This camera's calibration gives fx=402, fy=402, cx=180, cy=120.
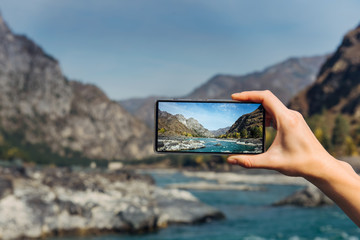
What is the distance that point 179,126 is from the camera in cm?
255

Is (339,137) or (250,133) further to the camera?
(339,137)

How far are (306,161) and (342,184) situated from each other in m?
0.17

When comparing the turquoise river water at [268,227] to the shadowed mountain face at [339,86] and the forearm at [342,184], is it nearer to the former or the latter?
the forearm at [342,184]

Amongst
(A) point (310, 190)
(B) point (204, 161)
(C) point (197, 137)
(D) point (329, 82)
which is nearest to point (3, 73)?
(B) point (204, 161)

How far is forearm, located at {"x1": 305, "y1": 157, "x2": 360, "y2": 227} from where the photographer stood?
1.68 m

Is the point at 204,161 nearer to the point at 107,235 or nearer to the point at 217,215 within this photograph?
the point at 217,215

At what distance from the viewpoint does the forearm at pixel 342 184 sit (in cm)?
168

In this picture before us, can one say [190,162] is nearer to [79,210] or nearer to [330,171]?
[79,210]

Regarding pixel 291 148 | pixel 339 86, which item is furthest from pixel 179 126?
pixel 339 86

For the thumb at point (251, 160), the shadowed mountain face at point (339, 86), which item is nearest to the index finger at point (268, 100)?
the thumb at point (251, 160)

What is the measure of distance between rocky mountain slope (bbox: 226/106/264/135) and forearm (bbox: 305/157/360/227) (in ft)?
2.14

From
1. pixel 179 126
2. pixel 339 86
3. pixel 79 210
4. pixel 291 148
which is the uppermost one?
pixel 339 86

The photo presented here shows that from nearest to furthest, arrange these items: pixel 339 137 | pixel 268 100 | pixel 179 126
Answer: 1. pixel 268 100
2. pixel 179 126
3. pixel 339 137

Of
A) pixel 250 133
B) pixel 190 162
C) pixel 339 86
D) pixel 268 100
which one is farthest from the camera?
pixel 190 162
